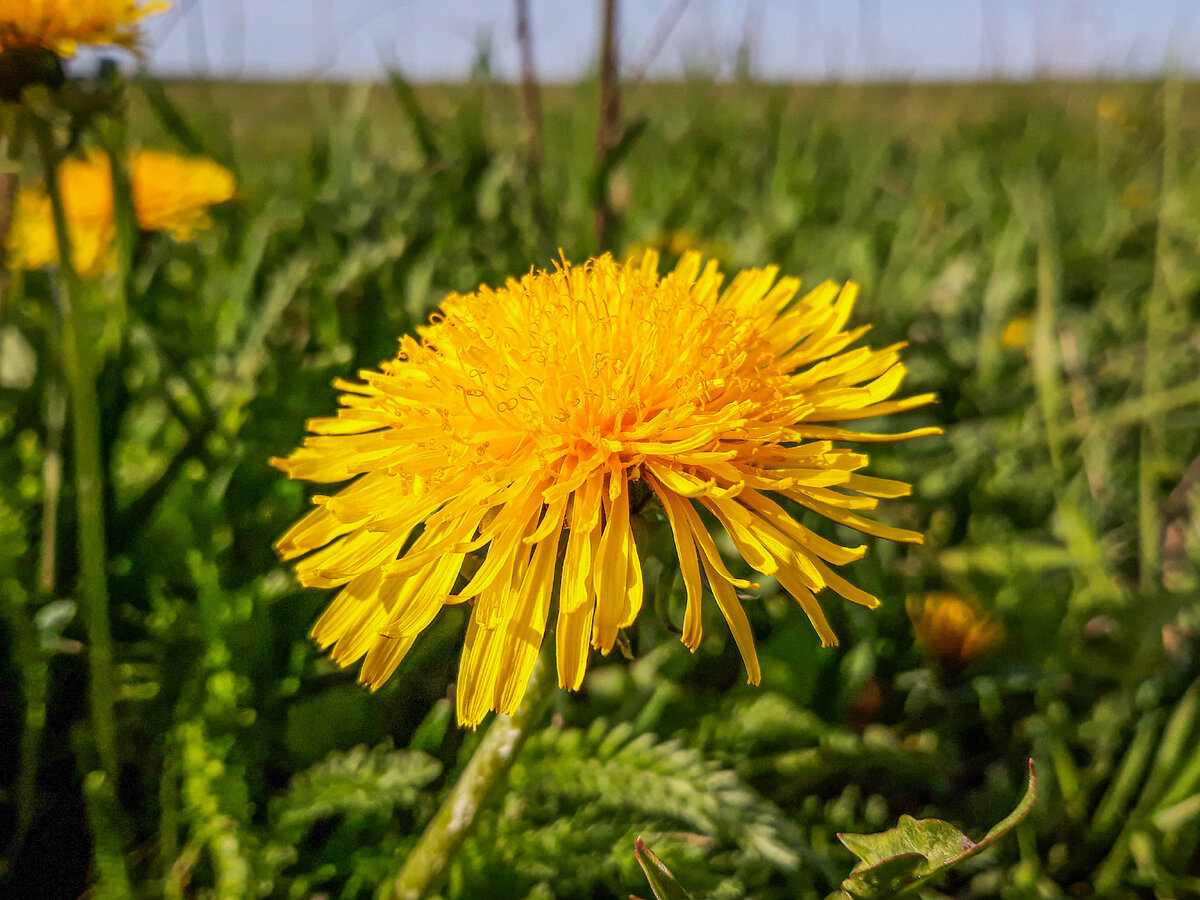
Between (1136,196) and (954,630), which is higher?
(1136,196)

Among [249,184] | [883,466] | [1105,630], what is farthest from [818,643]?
[249,184]

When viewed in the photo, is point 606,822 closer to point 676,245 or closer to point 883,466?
point 883,466

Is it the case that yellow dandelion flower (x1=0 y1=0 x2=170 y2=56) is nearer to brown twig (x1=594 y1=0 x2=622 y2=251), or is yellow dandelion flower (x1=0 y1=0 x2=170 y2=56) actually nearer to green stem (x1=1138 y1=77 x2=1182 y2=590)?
brown twig (x1=594 y1=0 x2=622 y2=251)

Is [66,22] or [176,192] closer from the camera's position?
[66,22]

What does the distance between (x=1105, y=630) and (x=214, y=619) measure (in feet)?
4.27

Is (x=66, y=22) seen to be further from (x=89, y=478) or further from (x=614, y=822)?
(x=614, y=822)

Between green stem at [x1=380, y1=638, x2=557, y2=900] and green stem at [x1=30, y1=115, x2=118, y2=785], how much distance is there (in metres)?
0.37

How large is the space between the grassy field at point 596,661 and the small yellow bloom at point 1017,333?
17 millimetres

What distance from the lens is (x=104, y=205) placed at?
2.00 m

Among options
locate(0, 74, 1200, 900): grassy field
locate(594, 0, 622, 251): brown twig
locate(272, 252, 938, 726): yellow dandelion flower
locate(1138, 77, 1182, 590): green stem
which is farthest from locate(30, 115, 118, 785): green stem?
locate(1138, 77, 1182, 590): green stem

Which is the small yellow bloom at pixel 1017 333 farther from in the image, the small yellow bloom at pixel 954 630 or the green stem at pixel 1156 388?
the small yellow bloom at pixel 954 630

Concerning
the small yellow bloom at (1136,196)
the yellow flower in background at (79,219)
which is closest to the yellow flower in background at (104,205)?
the yellow flower in background at (79,219)

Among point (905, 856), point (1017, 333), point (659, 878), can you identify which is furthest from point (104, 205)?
point (1017, 333)

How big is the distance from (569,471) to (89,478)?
0.57m
